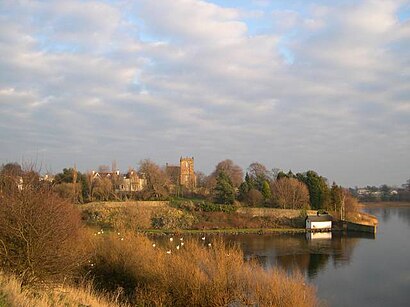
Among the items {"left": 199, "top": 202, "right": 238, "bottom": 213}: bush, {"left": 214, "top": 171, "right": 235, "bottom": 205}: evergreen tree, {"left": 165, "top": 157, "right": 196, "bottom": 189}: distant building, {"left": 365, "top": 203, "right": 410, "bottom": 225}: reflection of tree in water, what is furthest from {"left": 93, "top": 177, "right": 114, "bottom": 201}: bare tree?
{"left": 365, "top": 203, "right": 410, "bottom": 225}: reflection of tree in water

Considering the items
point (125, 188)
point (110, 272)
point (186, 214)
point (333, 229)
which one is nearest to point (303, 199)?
point (333, 229)

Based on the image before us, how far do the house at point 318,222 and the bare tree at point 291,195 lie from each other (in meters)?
4.50

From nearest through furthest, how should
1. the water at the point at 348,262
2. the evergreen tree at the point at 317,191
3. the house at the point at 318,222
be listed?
the water at the point at 348,262, the house at the point at 318,222, the evergreen tree at the point at 317,191

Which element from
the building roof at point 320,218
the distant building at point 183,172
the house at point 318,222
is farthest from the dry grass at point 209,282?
the distant building at point 183,172

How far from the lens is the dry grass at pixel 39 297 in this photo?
7.44 meters

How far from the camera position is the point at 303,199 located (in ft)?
184

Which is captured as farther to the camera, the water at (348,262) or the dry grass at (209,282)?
the water at (348,262)

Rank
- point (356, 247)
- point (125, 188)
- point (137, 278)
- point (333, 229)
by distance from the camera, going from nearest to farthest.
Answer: point (137, 278), point (356, 247), point (333, 229), point (125, 188)

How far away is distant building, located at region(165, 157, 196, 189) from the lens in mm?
75250

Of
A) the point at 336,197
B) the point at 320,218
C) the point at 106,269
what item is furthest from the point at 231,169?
the point at 106,269

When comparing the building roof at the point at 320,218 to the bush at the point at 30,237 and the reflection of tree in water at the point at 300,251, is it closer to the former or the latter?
the reflection of tree in water at the point at 300,251

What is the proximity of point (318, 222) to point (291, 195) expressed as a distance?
6.77 meters

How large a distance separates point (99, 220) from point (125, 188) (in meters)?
15.5

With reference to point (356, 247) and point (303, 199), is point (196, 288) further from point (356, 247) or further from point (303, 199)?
point (303, 199)
